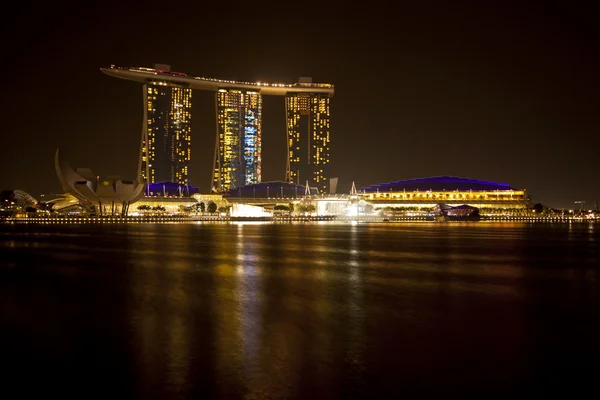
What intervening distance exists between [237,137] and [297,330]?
156m

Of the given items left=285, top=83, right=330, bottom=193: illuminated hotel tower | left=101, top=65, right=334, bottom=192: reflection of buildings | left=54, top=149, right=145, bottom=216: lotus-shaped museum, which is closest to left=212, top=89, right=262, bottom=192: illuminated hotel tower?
left=101, top=65, right=334, bottom=192: reflection of buildings

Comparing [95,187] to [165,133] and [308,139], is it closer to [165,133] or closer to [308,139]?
[165,133]

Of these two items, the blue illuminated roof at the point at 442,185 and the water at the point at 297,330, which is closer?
the water at the point at 297,330

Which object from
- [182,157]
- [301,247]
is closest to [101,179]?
[182,157]

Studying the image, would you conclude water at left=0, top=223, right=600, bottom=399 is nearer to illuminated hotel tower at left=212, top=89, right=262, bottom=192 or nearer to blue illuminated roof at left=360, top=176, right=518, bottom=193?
blue illuminated roof at left=360, top=176, right=518, bottom=193

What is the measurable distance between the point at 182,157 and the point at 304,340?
146810 millimetres

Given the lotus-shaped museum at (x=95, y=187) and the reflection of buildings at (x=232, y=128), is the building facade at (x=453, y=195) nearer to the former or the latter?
the reflection of buildings at (x=232, y=128)

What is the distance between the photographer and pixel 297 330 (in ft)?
40.2

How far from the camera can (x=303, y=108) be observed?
170 m

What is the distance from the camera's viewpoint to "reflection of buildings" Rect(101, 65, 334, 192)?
14662 centimetres

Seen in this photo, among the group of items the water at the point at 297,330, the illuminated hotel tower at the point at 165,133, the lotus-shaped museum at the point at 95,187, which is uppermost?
the illuminated hotel tower at the point at 165,133

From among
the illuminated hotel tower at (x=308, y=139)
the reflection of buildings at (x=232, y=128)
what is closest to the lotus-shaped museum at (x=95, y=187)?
the reflection of buildings at (x=232, y=128)

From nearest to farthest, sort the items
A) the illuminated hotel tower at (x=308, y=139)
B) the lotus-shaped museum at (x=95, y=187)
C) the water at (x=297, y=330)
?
1. the water at (x=297, y=330)
2. the lotus-shaped museum at (x=95, y=187)
3. the illuminated hotel tower at (x=308, y=139)

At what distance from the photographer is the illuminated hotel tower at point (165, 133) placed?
14450cm
